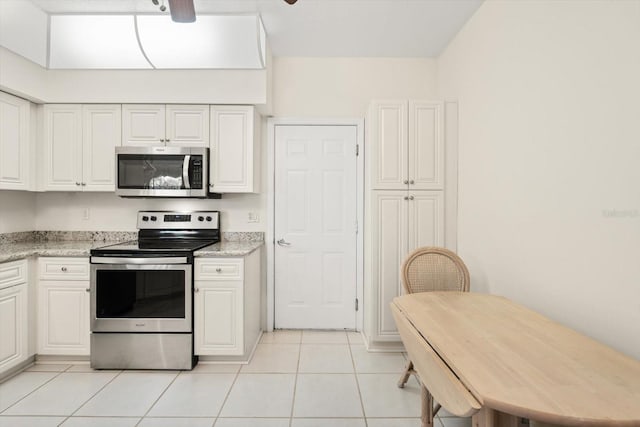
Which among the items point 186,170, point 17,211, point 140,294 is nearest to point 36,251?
point 17,211

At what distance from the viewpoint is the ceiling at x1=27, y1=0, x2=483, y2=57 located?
2.54m

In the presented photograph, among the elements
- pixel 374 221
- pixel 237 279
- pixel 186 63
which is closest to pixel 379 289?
pixel 374 221

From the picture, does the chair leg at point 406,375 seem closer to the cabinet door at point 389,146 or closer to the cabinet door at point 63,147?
the cabinet door at point 389,146

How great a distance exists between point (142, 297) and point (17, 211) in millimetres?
1623

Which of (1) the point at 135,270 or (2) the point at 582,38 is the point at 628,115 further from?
Result: (1) the point at 135,270

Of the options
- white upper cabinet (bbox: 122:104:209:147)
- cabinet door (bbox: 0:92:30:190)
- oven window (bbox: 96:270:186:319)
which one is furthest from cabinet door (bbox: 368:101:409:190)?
cabinet door (bbox: 0:92:30:190)

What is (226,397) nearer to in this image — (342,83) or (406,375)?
(406,375)

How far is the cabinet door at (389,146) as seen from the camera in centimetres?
285

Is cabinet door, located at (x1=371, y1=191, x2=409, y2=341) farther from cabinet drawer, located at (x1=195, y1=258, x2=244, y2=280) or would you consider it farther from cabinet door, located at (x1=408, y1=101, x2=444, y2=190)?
cabinet drawer, located at (x1=195, y1=258, x2=244, y2=280)

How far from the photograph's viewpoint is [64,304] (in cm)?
264

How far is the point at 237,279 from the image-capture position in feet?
8.64

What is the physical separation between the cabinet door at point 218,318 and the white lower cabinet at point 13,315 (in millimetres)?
1275

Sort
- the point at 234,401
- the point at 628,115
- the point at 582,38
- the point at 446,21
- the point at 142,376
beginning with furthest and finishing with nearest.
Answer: the point at 446,21 → the point at 142,376 → the point at 234,401 → the point at 582,38 → the point at 628,115

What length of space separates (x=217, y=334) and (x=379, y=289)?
138 centimetres
